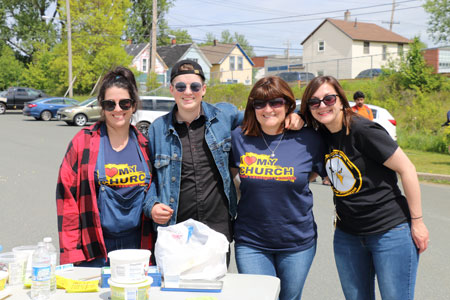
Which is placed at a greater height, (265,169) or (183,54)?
(183,54)

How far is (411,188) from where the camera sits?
2805 millimetres

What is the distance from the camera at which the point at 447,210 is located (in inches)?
302

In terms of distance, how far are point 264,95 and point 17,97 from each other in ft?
110

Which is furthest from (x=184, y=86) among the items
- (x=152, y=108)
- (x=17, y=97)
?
(x=17, y=97)

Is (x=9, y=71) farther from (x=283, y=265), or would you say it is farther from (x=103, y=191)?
(x=283, y=265)

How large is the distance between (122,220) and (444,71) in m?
28.1

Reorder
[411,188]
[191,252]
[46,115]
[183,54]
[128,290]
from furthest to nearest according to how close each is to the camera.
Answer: [183,54], [46,115], [411,188], [191,252], [128,290]

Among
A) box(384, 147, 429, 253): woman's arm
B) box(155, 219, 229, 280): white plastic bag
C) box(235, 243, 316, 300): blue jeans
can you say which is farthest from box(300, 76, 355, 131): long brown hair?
box(155, 219, 229, 280): white plastic bag

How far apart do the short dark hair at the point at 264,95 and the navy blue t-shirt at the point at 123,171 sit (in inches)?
30.6

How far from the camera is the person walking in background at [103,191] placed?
299 cm

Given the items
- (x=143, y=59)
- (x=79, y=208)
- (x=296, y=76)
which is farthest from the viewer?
(x=143, y=59)

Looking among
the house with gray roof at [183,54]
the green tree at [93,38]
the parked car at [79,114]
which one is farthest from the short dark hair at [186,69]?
the house with gray roof at [183,54]

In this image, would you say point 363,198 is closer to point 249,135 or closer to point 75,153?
point 249,135

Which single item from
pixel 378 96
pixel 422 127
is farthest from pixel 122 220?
pixel 378 96
